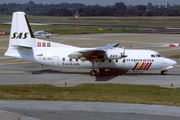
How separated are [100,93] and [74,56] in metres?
10.3

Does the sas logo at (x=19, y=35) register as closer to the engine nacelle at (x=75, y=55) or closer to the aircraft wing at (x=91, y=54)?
the aircraft wing at (x=91, y=54)

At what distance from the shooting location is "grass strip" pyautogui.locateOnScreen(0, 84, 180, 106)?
25.2 meters

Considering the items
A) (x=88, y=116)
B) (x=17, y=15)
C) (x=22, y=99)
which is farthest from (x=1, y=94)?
(x=17, y=15)

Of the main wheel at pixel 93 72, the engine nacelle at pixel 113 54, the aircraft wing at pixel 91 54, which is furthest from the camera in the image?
the main wheel at pixel 93 72

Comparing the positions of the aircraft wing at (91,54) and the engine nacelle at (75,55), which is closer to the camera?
the aircraft wing at (91,54)

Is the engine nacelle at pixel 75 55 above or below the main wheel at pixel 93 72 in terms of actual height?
above

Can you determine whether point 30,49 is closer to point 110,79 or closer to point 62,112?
point 110,79

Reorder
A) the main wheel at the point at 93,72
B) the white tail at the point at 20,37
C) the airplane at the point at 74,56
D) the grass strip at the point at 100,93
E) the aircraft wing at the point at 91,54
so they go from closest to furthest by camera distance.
A: the grass strip at the point at 100,93 < the aircraft wing at the point at 91,54 < the airplane at the point at 74,56 < the main wheel at the point at 93,72 < the white tail at the point at 20,37

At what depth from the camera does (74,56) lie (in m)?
38.2

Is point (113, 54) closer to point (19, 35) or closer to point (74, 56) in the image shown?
point (74, 56)

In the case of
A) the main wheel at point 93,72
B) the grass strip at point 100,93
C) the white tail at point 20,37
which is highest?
the white tail at point 20,37

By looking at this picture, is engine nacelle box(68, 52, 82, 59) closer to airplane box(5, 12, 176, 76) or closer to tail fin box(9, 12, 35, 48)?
airplane box(5, 12, 176, 76)

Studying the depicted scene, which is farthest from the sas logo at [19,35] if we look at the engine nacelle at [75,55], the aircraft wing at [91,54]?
the engine nacelle at [75,55]

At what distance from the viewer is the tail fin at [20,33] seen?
39969mm
